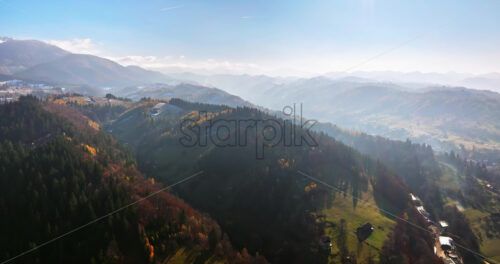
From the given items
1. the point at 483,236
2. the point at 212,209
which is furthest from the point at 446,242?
the point at 212,209

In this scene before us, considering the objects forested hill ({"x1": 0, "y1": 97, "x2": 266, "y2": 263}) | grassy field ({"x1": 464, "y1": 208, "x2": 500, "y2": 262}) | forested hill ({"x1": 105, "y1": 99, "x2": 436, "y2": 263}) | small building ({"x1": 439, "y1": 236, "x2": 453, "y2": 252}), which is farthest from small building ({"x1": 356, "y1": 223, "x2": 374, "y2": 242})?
grassy field ({"x1": 464, "y1": 208, "x2": 500, "y2": 262})

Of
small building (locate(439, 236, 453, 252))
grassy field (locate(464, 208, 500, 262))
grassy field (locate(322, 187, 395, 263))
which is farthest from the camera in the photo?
grassy field (locate(464, 208, 500, 262))

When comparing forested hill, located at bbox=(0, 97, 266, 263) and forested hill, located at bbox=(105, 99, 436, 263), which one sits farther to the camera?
forested hill, located at bbox=(105, 99, 436, 263)

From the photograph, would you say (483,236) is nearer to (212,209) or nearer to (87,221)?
(212,209)

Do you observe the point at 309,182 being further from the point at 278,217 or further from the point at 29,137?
the point at 29,137

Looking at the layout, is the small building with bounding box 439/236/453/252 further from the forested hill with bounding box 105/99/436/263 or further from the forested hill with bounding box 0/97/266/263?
the forested hill with bounding box 0/97/266/263

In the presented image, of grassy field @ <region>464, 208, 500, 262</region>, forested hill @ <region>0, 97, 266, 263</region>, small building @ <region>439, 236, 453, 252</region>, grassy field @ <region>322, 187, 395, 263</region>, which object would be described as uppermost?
forested hill @ <region>0, 97, 266, 263</region>
